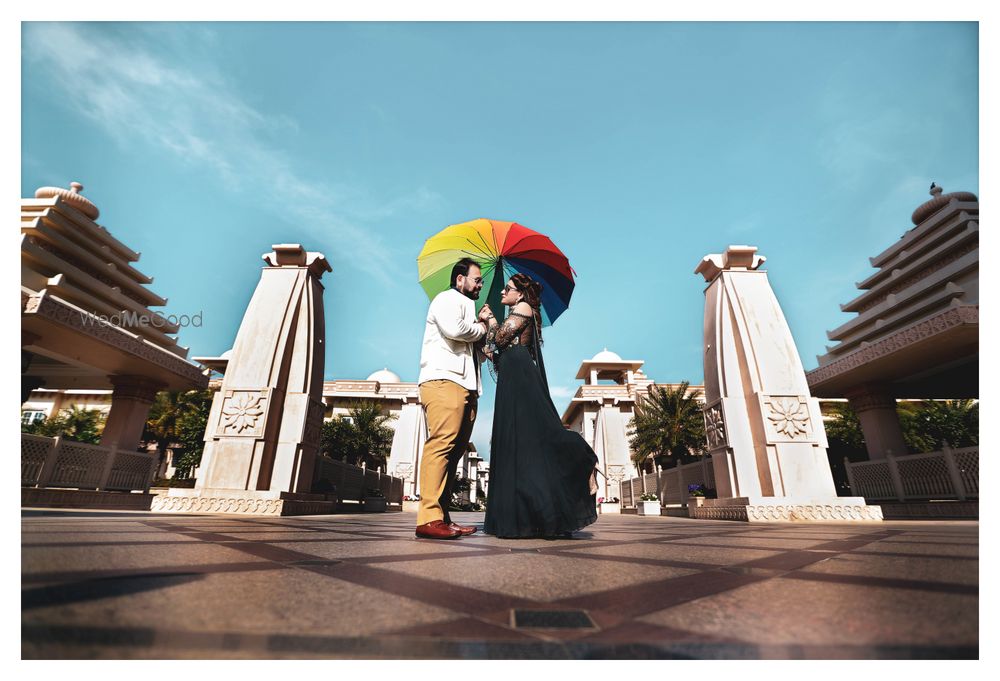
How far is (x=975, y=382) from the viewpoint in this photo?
11.8m

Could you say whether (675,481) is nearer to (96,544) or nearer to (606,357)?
(96,544)

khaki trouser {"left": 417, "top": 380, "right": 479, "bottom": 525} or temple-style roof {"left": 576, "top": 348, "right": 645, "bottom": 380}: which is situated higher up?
temple-style roof {"left": 576, "top": 348, "right": 645, "bottom": 380}

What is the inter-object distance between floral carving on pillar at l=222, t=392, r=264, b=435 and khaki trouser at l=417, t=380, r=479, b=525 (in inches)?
206

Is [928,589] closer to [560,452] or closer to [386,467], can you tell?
[560,452]

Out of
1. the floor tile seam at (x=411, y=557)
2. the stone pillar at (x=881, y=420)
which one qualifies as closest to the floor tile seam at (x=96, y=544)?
the floor tile seam at (x=411, y=557)

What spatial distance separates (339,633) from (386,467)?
108ft

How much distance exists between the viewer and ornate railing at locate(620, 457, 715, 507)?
1053 cm

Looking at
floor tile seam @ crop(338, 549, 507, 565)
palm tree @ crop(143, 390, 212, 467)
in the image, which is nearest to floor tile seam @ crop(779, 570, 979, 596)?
floor tile seam @ crop(338, 549, 507, 565)

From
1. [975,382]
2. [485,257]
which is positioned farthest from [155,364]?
[975,382]

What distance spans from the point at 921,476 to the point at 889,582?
10.7 meters

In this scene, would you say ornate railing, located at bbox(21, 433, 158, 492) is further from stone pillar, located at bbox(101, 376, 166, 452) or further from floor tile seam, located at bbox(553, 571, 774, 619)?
floor tile seam, located at bbox(553, 571, 774, 619)

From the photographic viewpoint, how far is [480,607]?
3.14 feet
